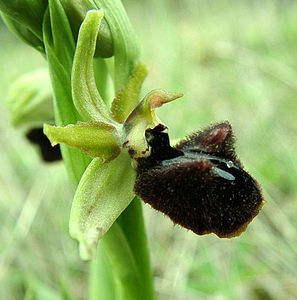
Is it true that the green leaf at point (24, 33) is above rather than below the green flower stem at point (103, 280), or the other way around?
above

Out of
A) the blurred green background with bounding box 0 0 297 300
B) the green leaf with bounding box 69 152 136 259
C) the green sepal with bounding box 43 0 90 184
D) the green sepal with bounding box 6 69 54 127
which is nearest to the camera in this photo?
the green leaf with bounding box 69 152 136 259

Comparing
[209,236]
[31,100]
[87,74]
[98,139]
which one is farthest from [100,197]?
[209,236]

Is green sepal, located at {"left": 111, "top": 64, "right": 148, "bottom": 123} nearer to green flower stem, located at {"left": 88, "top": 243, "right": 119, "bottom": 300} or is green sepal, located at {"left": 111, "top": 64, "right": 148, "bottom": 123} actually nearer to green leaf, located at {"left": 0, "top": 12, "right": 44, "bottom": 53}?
green leaf, located at {"left": 0, "top": 12, "right": 44, "bottom": 53}

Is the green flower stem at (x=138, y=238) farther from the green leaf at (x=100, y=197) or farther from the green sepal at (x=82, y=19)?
the green sepal at (x=82, y=19)

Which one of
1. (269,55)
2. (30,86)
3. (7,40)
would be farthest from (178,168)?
(7,40)

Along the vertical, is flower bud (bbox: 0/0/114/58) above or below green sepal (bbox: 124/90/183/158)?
above

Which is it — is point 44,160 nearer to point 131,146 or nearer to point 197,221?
point 131,146

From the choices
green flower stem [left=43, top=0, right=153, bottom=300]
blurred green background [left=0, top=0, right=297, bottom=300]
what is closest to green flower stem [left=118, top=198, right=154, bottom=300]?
green flower stem [left=43, top=0, right=153, bottom=300]

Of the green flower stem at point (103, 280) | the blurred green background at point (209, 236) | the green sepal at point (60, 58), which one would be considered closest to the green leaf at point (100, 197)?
the green sepal at point (60, 58)

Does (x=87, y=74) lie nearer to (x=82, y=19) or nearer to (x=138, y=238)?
(x=82, y=19)
